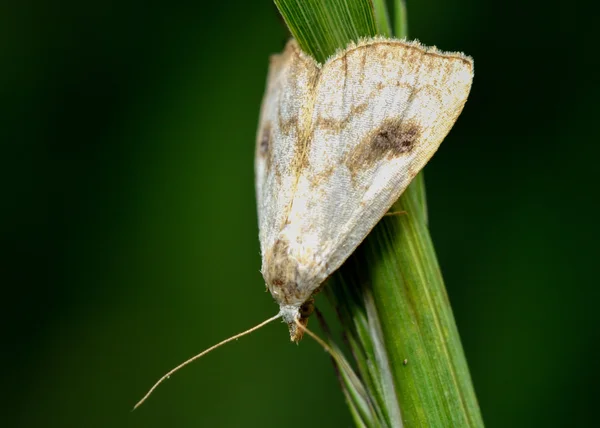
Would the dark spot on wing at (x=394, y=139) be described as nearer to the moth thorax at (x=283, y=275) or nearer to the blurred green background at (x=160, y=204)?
the moth thorax at (x=283, y=275)

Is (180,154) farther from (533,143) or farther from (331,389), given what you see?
(533,143)

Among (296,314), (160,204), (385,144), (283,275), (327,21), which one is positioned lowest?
(296,314)

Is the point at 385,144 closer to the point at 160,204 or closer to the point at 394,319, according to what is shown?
the point at 394,319

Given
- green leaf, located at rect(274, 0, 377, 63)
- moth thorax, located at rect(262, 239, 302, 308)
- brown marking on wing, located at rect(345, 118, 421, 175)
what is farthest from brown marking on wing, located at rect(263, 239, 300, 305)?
green leaf, located at rect(274, 0, 377, 63)

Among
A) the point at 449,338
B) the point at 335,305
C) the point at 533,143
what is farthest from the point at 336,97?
the point at 533,143

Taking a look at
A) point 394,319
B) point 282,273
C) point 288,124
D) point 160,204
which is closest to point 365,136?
point 288,124

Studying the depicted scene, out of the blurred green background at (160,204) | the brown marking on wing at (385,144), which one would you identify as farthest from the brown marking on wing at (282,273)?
the blurred green background at (160,204)

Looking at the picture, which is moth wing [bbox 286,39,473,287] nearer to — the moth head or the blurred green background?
the moth head
